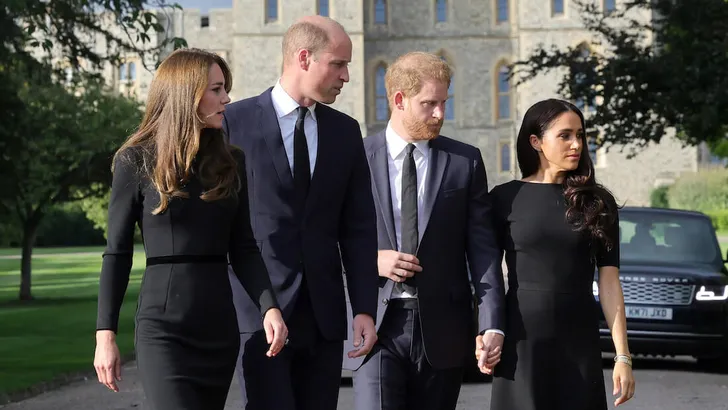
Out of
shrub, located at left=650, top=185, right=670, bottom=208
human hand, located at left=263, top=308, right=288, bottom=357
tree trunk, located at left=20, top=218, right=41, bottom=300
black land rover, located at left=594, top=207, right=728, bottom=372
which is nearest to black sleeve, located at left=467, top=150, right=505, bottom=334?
human hand, located at left=263, top=308, right=288, bottom=357

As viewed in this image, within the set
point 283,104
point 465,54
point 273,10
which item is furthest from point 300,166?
point 465,54

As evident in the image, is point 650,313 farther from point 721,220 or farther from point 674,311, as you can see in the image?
point 721,220

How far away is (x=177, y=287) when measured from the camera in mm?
4281

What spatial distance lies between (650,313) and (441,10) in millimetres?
65261

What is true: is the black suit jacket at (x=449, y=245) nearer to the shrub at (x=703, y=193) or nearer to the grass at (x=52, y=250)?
the shrub at (x=703, y=193)

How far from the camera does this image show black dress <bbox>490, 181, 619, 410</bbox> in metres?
5.11

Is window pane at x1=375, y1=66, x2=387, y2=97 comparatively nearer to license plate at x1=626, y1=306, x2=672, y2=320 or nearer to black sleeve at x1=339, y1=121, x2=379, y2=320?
license plate at x1=626, y1=306, x2=672, y2=320

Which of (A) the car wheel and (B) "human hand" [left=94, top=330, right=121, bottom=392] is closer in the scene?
(B) "human hand" [left=94, top=330, right=121, bottom=392]

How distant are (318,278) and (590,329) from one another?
101cm

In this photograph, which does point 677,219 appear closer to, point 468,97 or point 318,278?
point 318,278

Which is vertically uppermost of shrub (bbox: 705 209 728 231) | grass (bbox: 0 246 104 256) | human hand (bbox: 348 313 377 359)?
shrub (bbox: 705 209 728 231)

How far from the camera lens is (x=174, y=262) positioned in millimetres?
4309

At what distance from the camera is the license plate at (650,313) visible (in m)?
13.0

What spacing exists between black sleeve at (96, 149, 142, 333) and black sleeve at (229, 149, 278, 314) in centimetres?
32
